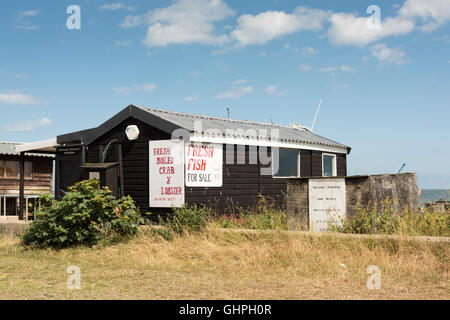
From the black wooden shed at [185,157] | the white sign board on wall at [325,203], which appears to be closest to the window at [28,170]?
the black wooden shed at [185,157]

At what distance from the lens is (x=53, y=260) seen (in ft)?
34.1

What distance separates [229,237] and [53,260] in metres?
3.79

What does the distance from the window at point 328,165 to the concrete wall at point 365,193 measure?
8.24 meters

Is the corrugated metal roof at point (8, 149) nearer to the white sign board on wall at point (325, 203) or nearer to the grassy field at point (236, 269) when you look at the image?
the grassy field at point (236, 269)

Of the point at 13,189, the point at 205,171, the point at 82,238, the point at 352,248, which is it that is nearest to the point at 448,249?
the point at 352,248

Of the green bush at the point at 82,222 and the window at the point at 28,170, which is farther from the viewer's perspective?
the window at the point at 28,170

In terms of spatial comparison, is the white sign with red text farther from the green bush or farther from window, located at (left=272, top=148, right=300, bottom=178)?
window, located at (left=272, top=148, right=300, bottom=178)

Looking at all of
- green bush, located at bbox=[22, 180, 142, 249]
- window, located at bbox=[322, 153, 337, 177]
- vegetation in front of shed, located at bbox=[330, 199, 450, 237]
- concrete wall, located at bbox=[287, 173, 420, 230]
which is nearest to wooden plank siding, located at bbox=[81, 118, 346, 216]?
green bush, located at bbox=[22, 180, 142, 249]

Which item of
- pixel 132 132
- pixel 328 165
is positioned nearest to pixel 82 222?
pixel 132 132

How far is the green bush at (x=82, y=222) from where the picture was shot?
1136cm

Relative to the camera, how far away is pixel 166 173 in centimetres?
1302

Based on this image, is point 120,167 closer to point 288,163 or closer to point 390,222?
point 288,163

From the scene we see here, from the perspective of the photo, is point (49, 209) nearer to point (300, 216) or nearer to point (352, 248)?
point (300, 216)

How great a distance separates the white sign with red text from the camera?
12859mm
